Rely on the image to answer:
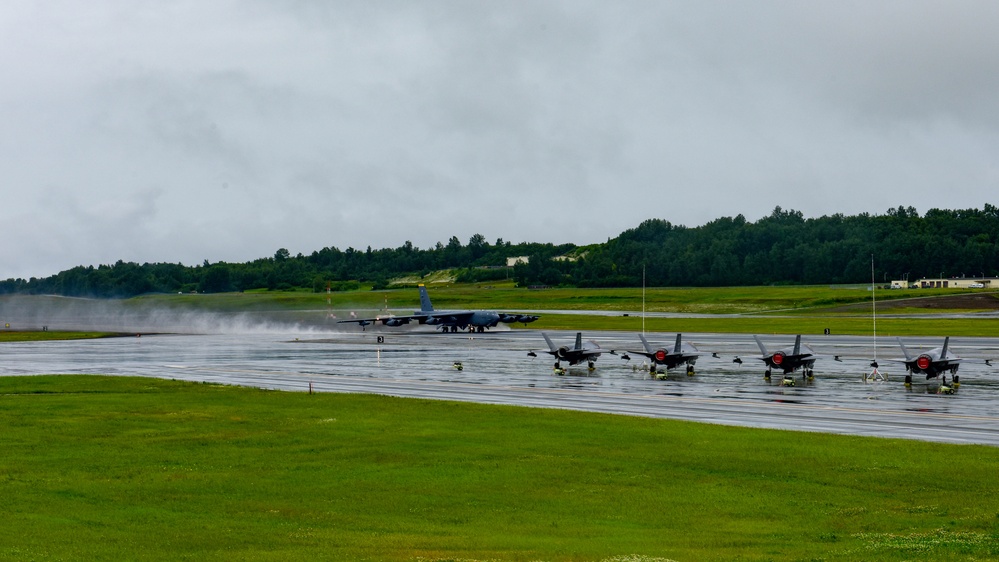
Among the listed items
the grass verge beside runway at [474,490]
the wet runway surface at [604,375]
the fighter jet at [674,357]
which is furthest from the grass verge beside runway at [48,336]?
the grass verge beside runway at [474,490]

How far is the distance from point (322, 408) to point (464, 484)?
1640 centimetres

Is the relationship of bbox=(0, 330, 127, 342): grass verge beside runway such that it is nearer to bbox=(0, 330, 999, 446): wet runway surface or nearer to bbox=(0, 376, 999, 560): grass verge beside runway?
bbox=(0, 330, 999, 446): wet runway surface

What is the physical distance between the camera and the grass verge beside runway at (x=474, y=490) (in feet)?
49.6

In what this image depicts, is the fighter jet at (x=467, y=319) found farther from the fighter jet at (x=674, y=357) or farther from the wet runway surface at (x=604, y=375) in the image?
the fighter jet at (x=674, y=357)

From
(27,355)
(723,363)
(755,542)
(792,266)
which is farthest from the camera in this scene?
(792,266)

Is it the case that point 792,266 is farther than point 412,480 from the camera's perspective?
Yes

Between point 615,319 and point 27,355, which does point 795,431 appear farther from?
point 615,319

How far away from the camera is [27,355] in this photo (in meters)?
73.2

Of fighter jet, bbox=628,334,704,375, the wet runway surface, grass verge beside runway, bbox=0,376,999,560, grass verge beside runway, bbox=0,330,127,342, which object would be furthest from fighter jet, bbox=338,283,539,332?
grass verge beside runway, bbox=0,376,999,560

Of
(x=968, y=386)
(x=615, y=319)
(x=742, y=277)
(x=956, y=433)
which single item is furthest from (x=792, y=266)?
(x=956, y=433)

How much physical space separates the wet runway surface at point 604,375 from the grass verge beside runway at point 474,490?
5.13 m

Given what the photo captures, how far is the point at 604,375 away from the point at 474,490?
112 feet

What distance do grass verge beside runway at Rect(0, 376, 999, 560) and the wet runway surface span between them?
5.13 meters

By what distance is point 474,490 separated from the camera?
20125mm
